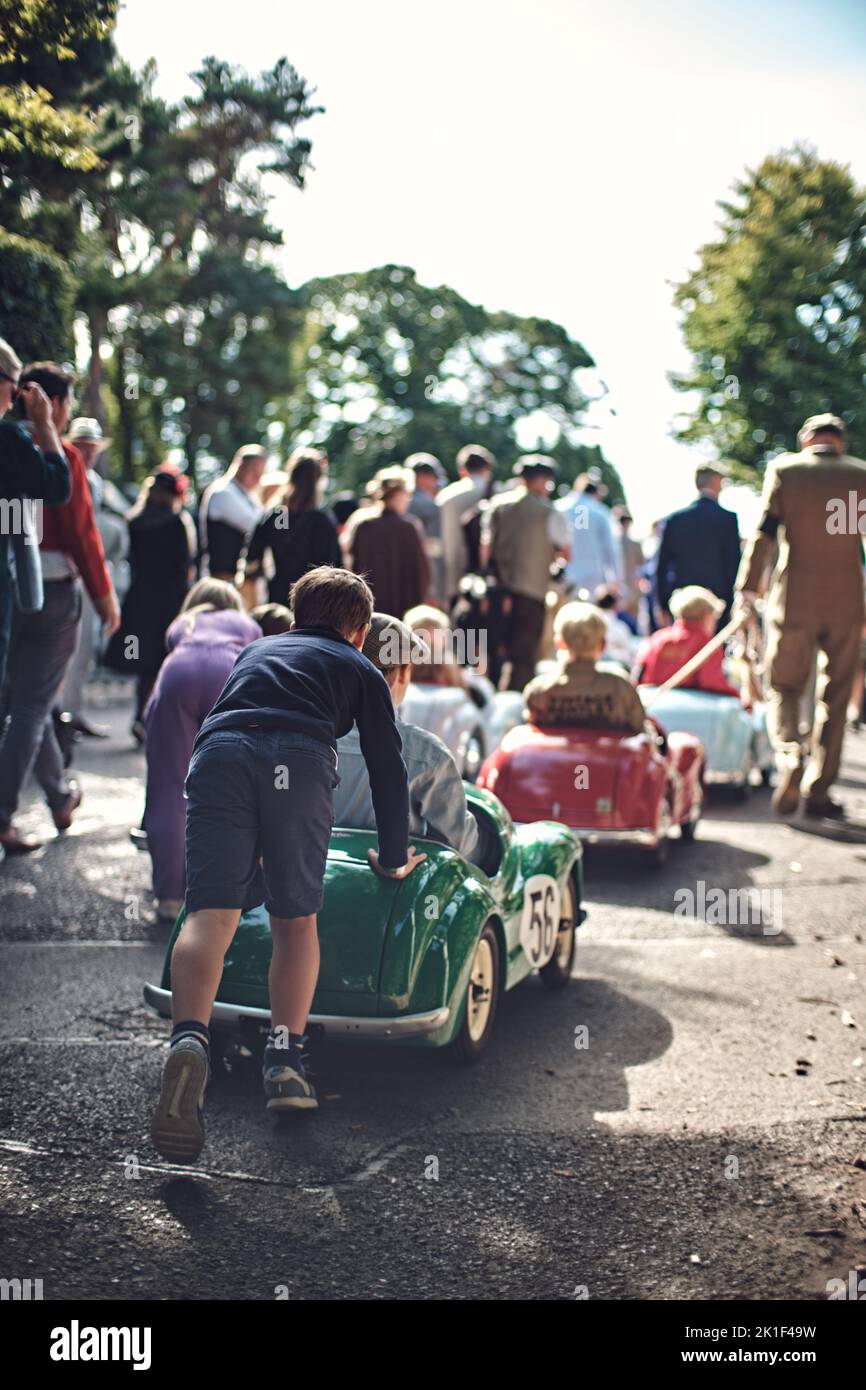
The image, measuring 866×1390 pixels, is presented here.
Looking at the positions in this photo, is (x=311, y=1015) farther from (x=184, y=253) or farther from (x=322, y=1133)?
(x=184, y=253)

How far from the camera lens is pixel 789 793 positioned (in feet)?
32.1

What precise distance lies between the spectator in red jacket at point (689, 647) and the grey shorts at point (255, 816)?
7191 mm

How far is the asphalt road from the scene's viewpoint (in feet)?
11.6

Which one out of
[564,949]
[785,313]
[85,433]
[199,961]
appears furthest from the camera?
[785,313]

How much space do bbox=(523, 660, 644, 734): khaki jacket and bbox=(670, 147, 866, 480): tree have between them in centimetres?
3111

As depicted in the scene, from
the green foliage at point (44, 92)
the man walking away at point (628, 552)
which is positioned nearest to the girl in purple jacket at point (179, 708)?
the green foliage at point (44, 92)

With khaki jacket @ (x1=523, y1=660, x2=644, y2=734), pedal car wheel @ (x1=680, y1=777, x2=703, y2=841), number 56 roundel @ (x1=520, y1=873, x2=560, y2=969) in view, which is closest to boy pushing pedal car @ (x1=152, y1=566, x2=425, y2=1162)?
number 56 roundel @ (x1=520, y1=873, x2=560, y2=969)

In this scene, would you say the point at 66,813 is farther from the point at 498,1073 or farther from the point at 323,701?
the point at 323,701

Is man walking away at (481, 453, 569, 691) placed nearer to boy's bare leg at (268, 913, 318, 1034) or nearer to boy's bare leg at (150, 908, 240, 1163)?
boy's bare leg at (268, 913, 318, 1034)

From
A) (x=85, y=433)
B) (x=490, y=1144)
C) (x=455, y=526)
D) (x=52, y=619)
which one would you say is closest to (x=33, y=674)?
(x=52, y=619)

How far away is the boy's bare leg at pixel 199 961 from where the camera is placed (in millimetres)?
4191

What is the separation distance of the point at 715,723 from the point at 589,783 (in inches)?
115

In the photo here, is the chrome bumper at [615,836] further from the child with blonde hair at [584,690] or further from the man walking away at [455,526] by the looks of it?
the man walking away at [455,526]
